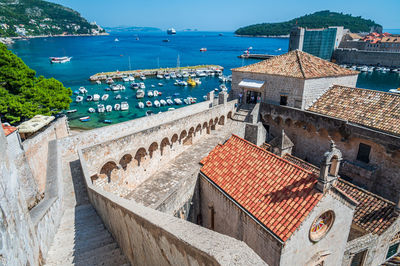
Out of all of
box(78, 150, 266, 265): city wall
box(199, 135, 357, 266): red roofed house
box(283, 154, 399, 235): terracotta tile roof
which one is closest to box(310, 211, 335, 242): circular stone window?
box(199, 135, 357, 266): red roofed house

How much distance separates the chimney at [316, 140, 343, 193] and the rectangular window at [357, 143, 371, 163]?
11776 mm

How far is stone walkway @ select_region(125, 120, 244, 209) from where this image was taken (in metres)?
14.0

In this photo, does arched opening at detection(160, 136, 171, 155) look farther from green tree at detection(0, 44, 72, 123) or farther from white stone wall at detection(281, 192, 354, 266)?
green tree at detection(0, 44, 72, 123)

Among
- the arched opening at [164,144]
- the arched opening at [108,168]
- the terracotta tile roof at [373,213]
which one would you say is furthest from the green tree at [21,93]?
the terracotta tile roof at [373,213]

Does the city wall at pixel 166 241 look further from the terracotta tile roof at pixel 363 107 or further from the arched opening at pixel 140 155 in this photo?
the terracotta tile roof at pixel 363 107

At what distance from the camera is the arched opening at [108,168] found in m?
14.0

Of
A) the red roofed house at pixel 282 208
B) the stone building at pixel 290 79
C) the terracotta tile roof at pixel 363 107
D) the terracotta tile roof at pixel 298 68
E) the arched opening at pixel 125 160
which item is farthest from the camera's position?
the terracotta tile roof at pixel 298 68

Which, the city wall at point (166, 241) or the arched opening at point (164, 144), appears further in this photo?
the arched opening at point (164, 144)

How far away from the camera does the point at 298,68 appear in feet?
75.7

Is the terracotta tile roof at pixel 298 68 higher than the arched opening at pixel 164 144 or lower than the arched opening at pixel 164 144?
higher

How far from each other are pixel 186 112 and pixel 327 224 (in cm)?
1471

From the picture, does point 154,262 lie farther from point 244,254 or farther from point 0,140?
point 0,140

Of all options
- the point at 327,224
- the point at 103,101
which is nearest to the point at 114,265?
the point at 327,224

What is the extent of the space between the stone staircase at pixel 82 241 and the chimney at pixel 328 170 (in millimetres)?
7423
